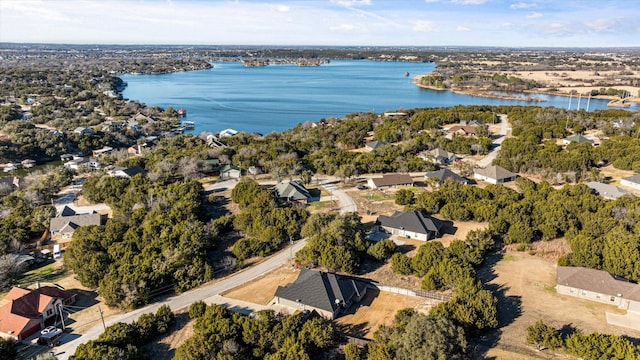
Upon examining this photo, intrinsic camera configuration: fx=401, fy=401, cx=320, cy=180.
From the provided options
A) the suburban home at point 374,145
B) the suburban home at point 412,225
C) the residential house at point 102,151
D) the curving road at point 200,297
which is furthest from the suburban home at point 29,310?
the suburban home at point 374,145

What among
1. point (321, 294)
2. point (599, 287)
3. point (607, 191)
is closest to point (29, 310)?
point (321, 294)

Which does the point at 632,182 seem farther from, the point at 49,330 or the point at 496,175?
the point at 49,330

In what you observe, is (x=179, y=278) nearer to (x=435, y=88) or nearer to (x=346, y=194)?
(x=346, y=194)

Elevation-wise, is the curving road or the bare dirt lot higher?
the bare dirt lot

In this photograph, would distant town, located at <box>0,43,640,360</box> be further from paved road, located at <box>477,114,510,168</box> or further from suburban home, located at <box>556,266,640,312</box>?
paved road, located at <box>477,114,510,168</box>

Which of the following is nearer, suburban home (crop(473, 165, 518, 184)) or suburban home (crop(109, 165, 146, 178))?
suburban home (crop(473, 165, 518, 184))

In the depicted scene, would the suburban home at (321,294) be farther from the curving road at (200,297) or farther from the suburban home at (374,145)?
the suburban home at (374,145)

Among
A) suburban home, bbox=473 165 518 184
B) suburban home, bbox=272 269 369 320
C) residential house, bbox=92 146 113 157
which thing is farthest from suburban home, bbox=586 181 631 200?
residential house, bbox=92 146 113 157
